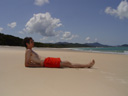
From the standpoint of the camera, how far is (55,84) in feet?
6.65

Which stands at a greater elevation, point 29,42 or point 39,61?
point 29,42

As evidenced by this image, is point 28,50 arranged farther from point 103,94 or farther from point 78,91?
point 103,94

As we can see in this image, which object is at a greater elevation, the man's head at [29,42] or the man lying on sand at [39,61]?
the man's head at [29,42]

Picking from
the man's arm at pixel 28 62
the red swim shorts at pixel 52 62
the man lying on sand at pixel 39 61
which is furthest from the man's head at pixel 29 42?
the red swim shorts at pixel 52 62

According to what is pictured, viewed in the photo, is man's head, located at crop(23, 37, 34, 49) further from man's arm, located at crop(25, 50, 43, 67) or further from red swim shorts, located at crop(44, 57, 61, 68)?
red swim shorts, located at crop(44, 57, 61, 68)

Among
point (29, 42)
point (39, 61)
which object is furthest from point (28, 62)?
point (29, 42)

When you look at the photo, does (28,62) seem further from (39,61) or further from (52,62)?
(52,62)

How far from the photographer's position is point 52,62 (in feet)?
11.6

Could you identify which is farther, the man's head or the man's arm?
the man's head

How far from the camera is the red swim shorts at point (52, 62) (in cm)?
349

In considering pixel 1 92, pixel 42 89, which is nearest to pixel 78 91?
pixel 42 89

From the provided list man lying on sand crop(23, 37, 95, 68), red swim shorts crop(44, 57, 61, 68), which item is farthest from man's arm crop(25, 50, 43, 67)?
red swim shorts crop(44, 57, 61, 68)

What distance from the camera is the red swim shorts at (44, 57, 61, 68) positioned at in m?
3.49

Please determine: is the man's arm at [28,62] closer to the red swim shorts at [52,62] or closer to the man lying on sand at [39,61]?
the man lying on sand at [39,61]
